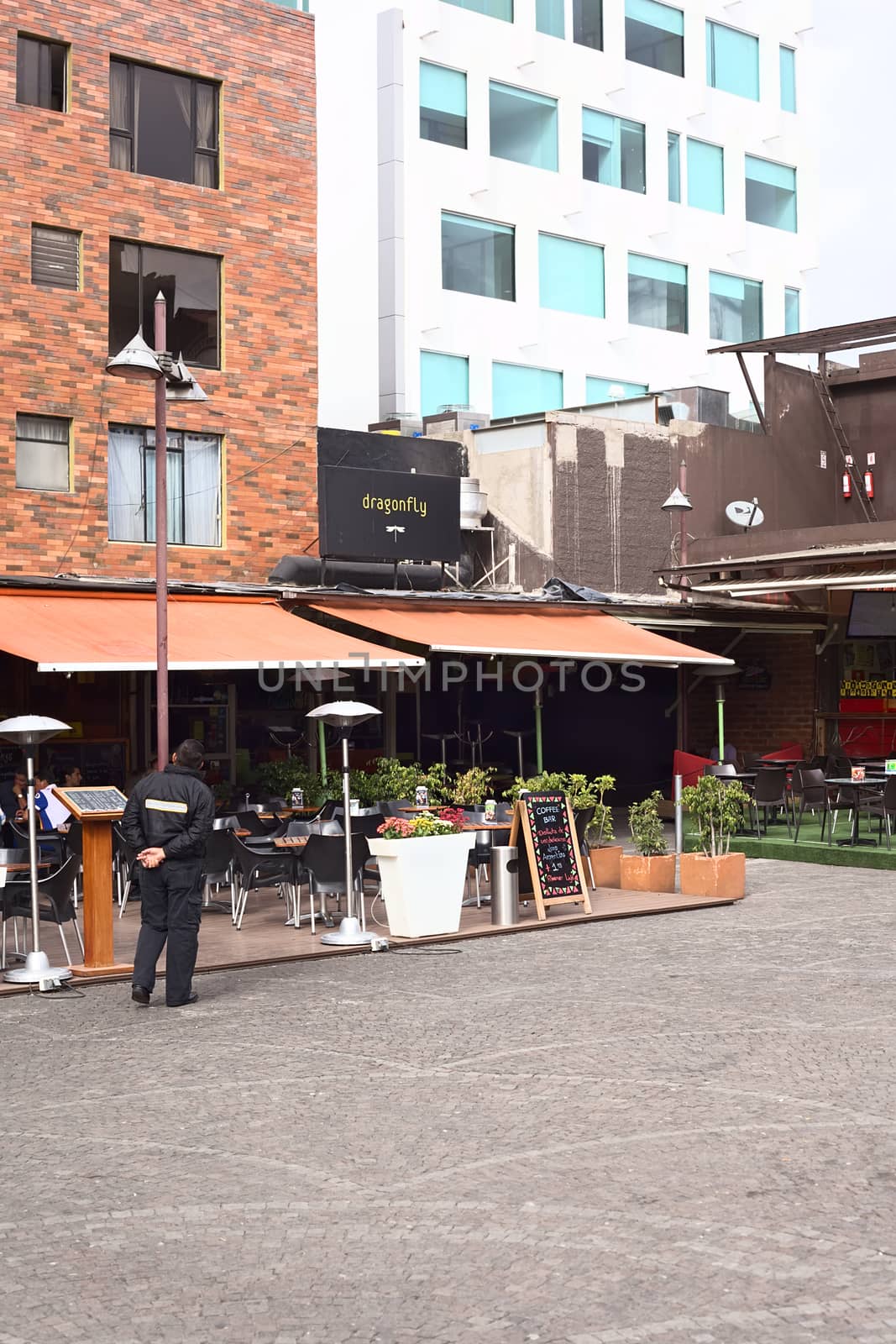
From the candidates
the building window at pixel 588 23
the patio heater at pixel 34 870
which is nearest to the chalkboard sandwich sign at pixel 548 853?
the patio heater at pixel 34 870

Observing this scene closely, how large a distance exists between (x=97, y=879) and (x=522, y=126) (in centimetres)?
2456

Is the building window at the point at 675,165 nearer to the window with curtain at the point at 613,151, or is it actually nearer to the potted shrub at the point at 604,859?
the window with curtain at the point at 613,151

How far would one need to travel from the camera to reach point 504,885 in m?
13.0

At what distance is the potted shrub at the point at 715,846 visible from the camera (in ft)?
48.1

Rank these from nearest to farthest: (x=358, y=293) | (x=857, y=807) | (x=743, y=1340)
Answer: (x=743, y=1340), (x=857, y=807), (x=358, y=293)

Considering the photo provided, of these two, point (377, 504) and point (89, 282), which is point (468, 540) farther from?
point (89, 282)

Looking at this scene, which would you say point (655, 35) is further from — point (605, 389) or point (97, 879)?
point (97, 879)

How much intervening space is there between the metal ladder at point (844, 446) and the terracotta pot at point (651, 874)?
12129mm

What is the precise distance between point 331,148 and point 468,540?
34.2 ft

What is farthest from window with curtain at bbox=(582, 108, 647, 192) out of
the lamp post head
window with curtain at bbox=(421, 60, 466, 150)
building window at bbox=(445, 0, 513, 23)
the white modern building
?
the lamp post head

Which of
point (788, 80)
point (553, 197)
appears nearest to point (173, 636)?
point (553, 197)

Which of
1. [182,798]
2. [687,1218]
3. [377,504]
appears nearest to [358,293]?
[377,504]

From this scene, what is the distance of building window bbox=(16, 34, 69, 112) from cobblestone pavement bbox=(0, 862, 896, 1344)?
1245 cm

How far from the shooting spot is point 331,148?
96.5 feet
